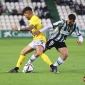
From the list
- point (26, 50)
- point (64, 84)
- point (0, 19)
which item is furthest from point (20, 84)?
point (0, 19)

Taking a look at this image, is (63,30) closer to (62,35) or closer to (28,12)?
(62,35)

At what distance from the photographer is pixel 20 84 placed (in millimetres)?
9750

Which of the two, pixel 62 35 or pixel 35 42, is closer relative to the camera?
pixel 35 42

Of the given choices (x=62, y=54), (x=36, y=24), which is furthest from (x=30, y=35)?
(x=36, y=24)

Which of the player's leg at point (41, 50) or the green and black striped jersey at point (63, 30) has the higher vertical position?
the green and black striped jersey at point (63, 30)

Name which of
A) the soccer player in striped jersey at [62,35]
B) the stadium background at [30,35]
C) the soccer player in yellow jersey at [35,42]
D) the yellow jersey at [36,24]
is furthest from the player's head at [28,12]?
the stadium background at [30,35]

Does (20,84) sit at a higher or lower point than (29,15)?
lower

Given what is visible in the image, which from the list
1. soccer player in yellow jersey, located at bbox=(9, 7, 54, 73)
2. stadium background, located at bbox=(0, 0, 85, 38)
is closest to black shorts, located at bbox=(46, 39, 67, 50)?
soccer player in yellow jersey, located at bbox=(9, 7, 54, 73)

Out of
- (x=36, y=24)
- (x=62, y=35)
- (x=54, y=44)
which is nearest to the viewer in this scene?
(x=36, y=24)

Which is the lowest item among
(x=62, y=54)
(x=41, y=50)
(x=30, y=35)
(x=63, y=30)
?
(x=30, y=35)

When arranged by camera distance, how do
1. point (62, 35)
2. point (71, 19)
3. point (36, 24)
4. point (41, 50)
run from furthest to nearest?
point (62, 35) < point (41, 50) < point (36, 24) < point (71, 19)

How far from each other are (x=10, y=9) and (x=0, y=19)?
168 centimetres

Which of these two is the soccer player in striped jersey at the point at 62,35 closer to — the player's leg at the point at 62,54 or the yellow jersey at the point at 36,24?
the player's leg at the point at 62,54

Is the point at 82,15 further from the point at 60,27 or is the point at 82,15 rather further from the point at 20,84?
the point at 20,84
